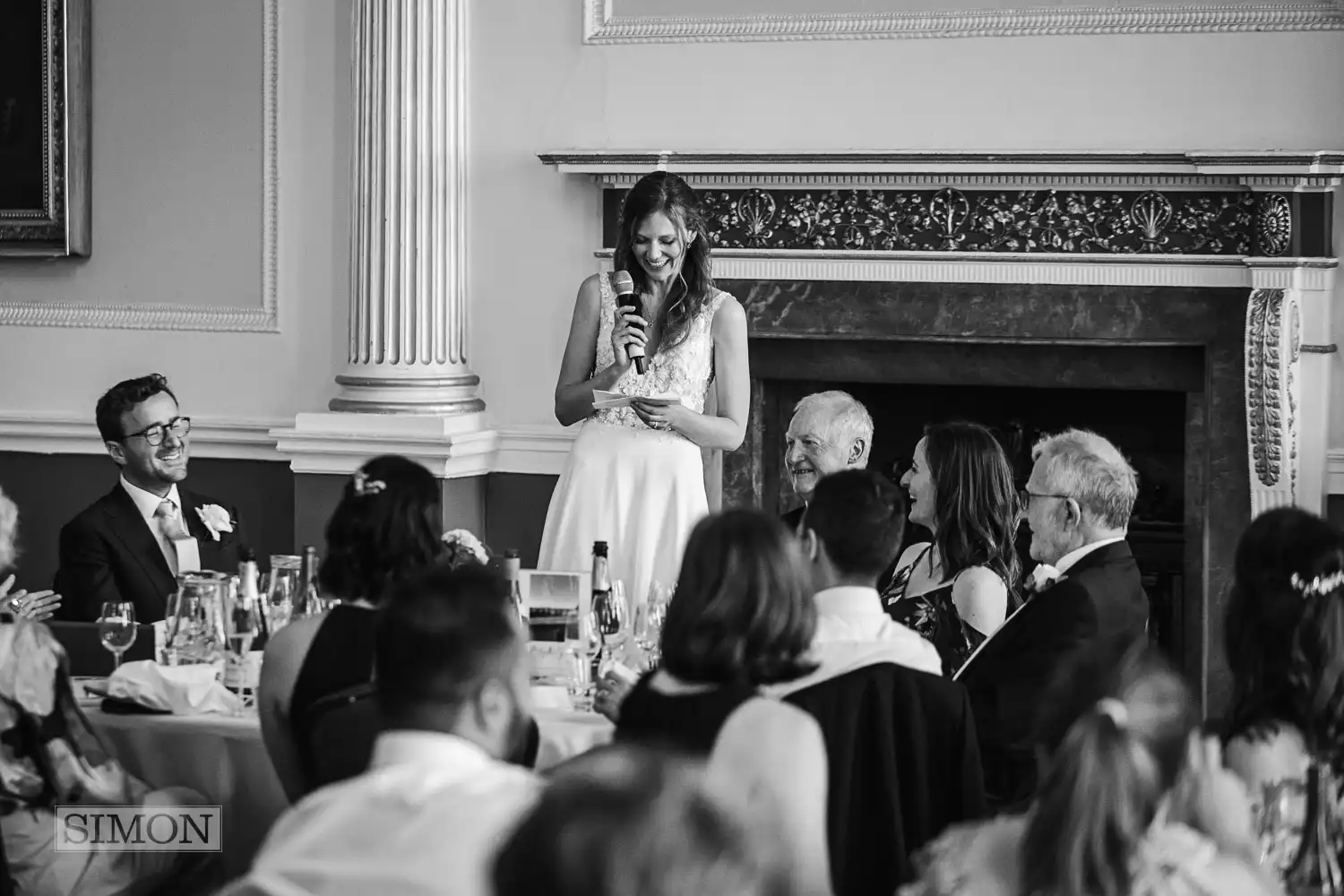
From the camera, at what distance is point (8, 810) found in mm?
2629

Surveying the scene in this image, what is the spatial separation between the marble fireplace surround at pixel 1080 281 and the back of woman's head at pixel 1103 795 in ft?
11.6

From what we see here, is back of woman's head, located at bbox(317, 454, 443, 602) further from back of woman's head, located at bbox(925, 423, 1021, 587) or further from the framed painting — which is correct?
the framed painting

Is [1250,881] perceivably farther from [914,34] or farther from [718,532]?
[914,34]

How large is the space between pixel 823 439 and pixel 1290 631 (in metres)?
1.99

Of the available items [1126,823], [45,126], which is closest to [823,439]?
[1126,823]

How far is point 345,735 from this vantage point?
237cm

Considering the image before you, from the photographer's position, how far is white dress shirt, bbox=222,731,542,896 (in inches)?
63.4

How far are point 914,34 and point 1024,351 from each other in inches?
42.3

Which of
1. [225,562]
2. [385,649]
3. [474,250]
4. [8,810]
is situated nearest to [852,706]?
[385,649]

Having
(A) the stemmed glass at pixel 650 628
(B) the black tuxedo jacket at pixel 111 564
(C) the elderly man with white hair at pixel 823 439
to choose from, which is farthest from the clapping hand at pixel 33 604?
(C) the elderly man with white hair at pixel 823 439

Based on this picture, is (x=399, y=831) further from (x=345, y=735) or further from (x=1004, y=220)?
(x=1004, y=220)

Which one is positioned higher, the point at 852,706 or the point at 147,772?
the point at 852,706

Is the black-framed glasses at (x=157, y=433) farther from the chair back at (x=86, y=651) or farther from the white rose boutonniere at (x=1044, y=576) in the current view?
the white rose boutonniere at (x=1044, y=576)

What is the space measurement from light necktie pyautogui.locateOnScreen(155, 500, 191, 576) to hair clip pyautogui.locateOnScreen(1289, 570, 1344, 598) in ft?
8.78
